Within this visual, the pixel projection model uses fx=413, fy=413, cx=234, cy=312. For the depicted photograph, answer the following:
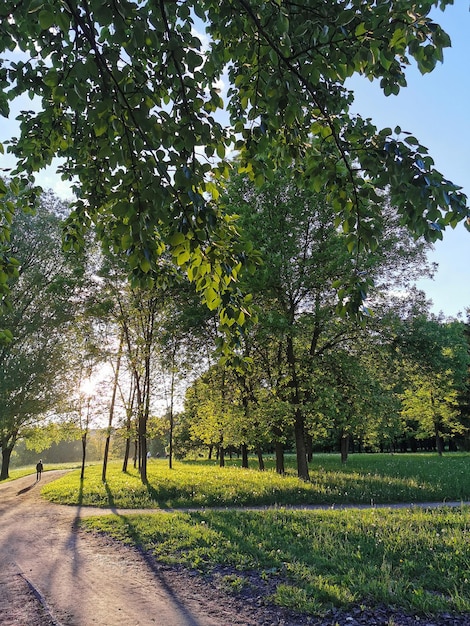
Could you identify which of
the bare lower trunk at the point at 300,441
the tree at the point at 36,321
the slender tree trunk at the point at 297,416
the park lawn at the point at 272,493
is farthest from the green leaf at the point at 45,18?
the tree at the point at 36,321

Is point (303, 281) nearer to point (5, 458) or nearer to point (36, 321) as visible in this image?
point (36, 321)

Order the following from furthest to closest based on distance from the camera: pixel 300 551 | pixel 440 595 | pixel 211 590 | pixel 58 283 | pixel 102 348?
1. pixel 102 348
2. pixel 58 283
3. pixel 300 551
4. pixel 211 590
5. pixel 440 595

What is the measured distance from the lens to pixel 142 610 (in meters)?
5.18

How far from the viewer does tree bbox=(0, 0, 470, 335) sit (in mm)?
2154

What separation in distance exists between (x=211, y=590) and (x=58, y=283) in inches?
510

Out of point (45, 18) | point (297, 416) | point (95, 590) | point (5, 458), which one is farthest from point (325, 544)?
point (5, 458)

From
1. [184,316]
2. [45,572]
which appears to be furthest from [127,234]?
[184,316]

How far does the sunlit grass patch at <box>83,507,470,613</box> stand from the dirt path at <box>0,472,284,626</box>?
58 cm

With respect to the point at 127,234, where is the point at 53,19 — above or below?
above

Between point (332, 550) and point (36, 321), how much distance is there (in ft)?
62.2

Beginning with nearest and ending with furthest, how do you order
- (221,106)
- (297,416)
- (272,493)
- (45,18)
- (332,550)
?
1. (45,18)
2. (221,106)
3. (332,550)
4. (272,493)
5. (297,416)

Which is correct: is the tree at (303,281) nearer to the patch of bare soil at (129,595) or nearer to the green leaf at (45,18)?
the patch of bare soil at (129,595)

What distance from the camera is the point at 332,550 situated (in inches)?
263

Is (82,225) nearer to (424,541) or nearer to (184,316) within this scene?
(424,541)
